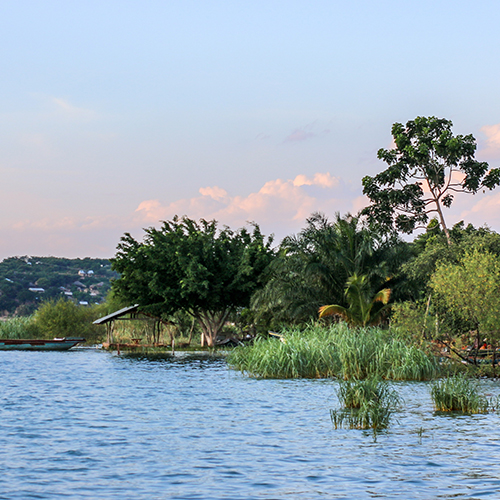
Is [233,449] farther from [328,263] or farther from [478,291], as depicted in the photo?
[328,263]

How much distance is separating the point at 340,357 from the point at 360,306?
14107 millimetres

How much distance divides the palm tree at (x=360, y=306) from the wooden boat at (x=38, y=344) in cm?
2937

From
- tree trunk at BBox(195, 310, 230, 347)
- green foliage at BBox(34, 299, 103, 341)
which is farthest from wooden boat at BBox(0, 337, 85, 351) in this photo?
tree trunk at BBox(195, 310, 230, 347)

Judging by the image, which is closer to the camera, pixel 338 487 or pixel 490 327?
pixel 338 487

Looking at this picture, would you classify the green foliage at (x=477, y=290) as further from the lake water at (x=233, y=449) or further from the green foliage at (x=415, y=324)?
the lake water at (x=233, y=449)

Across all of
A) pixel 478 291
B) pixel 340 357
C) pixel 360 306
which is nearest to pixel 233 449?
pixel 340 357

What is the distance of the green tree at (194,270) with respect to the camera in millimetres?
55250

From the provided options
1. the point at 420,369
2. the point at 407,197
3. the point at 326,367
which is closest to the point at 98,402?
the point at 326,367

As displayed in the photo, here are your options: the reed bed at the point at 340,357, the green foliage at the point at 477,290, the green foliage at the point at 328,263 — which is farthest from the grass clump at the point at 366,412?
the green foliage at the point at 328,263

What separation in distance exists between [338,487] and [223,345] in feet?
164

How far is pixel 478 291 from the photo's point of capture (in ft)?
81.9

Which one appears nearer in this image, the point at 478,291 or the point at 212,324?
the point at 478,291

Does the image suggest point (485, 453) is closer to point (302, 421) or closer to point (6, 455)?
point (302, 421)

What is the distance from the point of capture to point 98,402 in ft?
70.8
